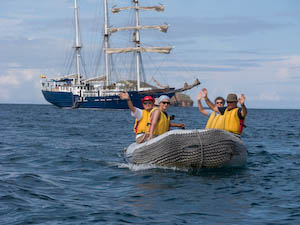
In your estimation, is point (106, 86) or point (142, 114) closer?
point (142, 114)

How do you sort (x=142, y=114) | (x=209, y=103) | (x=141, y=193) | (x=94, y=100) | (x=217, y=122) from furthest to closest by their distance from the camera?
(x=94, y=100) < (x=217, y=122) < (x=142, y=114) < (x=209, y=103) < (x=141, y=193)

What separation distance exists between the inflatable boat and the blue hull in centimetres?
6557

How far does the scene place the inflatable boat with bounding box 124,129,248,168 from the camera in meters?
10.7

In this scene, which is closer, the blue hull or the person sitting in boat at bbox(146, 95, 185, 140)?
the person sitting in boat at bbox(146, 95, 185, 140)

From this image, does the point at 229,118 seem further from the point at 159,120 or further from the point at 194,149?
the point at 159,120

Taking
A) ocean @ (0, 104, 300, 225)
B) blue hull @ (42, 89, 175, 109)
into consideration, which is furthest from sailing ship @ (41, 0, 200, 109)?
ocean @ (0, 104, 300, 225)

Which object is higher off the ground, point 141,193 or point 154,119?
point 154,119

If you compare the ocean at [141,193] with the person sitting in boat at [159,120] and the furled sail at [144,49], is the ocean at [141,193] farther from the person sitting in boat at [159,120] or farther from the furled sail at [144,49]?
the furled sail at [144,49]

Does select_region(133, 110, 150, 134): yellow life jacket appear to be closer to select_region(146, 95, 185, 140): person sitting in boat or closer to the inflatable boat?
select_region(146, 95, 185, 140): person sitting in boat

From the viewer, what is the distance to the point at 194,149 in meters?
10.8

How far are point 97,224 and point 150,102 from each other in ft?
16.7

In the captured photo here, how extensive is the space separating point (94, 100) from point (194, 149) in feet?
241

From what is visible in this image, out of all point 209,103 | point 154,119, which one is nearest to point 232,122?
point 209,103

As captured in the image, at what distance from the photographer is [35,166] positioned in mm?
12633
